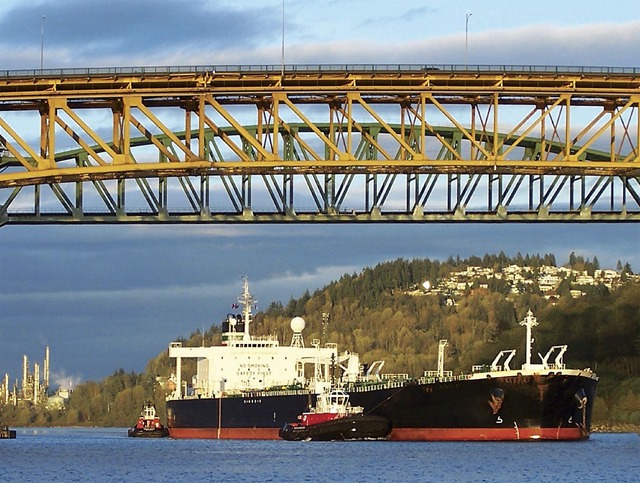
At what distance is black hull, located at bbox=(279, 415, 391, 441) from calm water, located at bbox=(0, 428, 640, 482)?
1132mm

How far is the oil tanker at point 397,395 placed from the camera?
86.2 m

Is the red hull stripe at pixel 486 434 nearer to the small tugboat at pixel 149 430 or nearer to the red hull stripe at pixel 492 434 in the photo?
the red hull stripe at pixel 492 434

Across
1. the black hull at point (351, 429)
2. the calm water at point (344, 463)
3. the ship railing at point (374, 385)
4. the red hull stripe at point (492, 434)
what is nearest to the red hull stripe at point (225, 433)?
the ship railing at point (374, 385)

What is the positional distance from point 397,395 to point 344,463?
21.9 metres

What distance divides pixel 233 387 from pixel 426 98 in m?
55.1

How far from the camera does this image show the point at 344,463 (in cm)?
6925

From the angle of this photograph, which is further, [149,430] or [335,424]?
[149,430]

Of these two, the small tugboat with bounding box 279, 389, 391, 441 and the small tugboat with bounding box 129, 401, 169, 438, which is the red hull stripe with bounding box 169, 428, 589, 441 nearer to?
the small tugboat with bounding box 279, 389, 391, 441

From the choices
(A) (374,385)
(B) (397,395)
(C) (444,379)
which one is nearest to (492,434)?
(C) (444,379)

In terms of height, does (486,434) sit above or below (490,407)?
below

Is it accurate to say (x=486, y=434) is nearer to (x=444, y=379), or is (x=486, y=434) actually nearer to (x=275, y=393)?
(x=444, y=379)

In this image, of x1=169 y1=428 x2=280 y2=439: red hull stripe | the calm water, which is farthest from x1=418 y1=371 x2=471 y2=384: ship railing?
x1=169 y1=428 x2=280 y2=439: red hull stripe

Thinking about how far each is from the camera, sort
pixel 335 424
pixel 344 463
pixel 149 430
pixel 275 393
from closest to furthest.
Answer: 1. pixel 344 463
2. pixel 335 424
3. pixel 275 393
4. pixel 149 430

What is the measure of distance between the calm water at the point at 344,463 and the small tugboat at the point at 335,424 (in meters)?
1.42
